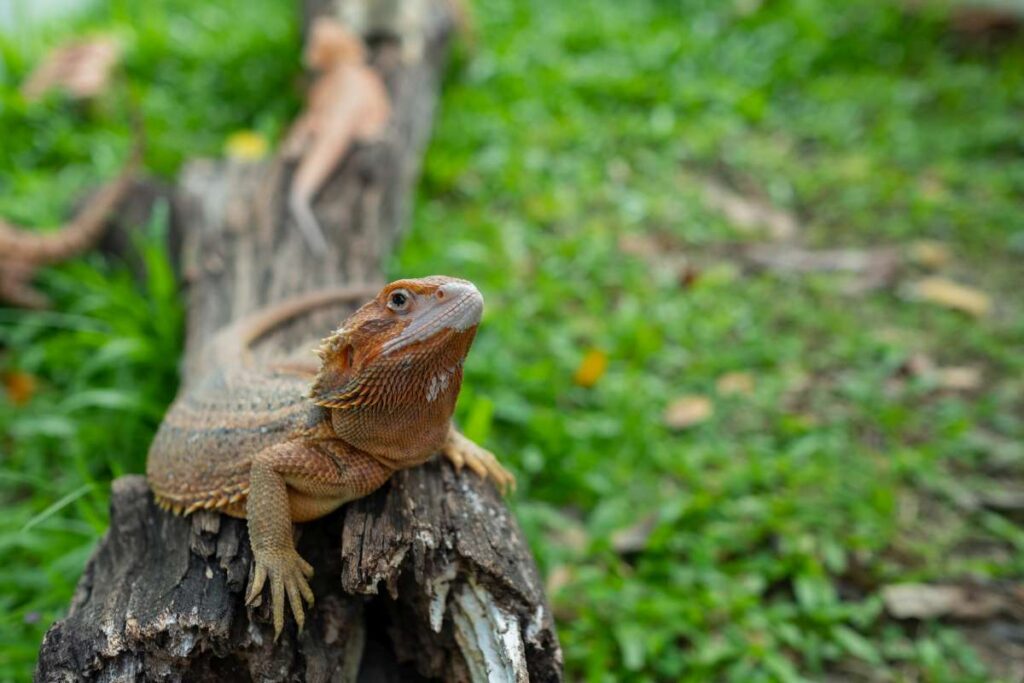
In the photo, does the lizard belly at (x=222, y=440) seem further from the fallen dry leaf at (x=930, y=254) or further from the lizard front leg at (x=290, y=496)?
the fallen dry leaf at (x=930, y=254)

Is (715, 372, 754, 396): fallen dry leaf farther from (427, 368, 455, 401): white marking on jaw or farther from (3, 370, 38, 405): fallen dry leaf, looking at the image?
(3, 370, 38, 405): fallen dry leaf

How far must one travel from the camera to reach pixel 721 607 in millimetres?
3293

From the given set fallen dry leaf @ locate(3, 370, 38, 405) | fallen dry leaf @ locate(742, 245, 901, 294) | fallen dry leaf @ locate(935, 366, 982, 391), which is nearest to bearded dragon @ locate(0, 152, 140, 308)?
fallen dry leaf @ locate(3, 370, 38, 405)

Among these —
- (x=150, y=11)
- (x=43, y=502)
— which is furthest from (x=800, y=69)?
(x=43, y=502)

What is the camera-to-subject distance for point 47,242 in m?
4.79

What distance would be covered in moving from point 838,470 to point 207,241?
10.9 feet

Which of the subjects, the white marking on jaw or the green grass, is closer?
the white marking on jaw

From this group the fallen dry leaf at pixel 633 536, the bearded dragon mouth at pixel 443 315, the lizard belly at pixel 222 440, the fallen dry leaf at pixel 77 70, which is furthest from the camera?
the fallen dry leaf at pixel 77 70

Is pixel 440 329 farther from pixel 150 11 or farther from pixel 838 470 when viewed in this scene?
pixel 150 11

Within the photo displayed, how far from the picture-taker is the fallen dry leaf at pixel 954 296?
470cm

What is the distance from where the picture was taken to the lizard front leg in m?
2.40

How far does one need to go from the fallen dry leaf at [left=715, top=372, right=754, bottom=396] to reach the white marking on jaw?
2.25 metres

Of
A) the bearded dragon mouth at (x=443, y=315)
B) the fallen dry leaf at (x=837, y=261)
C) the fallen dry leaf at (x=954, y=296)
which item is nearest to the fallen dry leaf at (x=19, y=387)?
the bearded dragon mouth at (x=443, y=315)

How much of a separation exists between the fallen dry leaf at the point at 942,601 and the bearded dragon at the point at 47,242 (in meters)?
4.45
